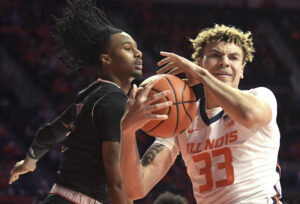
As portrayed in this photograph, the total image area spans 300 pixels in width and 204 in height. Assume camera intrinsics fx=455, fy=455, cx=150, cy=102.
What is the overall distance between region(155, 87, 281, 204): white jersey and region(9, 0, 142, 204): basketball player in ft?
1.77

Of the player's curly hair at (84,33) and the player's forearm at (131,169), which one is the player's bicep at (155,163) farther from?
the player's curly hair at (84,33)

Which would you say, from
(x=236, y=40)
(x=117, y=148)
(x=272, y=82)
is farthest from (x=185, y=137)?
(x=272, y=82)

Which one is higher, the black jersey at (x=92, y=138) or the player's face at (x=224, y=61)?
the player's face at (x=224, y=61)

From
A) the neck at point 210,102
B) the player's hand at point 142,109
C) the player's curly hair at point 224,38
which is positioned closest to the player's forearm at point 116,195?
the player's hand at point 142,109

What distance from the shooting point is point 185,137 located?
10.5 ft

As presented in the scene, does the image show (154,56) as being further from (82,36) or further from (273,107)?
(273,107)

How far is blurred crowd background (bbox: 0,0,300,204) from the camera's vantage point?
9.36 m

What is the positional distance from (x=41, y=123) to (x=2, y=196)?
2.57 metres

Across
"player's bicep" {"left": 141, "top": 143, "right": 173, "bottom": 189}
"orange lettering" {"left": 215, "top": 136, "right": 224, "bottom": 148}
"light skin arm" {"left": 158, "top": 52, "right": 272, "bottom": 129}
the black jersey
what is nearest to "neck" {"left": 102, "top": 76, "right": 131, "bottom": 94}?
the black jersey

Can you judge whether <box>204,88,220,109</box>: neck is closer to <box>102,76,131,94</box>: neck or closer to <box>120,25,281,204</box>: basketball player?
<box>120,25,281,204</box>: basketball player

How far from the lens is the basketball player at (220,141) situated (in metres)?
Answer: 2.46

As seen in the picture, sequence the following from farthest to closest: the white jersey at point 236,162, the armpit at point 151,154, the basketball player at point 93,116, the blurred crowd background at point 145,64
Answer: the blurred crowd background at point 145,64, the armpit at point 151,154, the basketball player at point 93,116, the white jersey at point 236,162

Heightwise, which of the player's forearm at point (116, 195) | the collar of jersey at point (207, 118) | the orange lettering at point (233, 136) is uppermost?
the collar of jersey at point (207, 118)

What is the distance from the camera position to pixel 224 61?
3.08m
